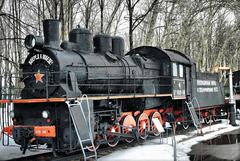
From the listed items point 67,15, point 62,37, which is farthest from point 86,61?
point 67,15

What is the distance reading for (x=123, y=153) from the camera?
1102 cm

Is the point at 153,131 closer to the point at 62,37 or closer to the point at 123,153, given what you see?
the point at 123,153

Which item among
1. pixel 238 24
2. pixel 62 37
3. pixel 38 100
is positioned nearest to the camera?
pixel 38 100

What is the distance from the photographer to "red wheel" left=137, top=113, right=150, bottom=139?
13573 mm

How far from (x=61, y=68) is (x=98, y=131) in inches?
88.1

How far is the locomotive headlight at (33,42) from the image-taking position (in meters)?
10.7

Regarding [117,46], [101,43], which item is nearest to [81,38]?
[101,43]

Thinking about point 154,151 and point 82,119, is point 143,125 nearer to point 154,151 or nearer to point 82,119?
point 154,151

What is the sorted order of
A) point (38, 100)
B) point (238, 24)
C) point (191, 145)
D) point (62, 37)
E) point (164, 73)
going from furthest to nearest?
point (238, 24)
point (62, 37)
point (164, 73)
point (191, 145)
point (38, 100)

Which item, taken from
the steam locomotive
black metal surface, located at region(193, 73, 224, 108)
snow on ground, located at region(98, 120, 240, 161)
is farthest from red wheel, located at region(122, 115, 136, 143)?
black metal surface, located at region(193, 73, 224, 108)

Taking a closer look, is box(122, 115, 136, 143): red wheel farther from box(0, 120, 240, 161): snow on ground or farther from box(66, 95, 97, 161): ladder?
box(66, 95, 97, 161): ladder

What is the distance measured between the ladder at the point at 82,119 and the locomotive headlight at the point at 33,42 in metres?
2.07

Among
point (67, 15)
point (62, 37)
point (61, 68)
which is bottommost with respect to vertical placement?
point (61, 68)

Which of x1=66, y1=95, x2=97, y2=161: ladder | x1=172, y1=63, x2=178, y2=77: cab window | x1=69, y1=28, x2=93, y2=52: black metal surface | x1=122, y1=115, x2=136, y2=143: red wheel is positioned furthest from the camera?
x1=172, y1=63, x2=178, y2=77: cab window
